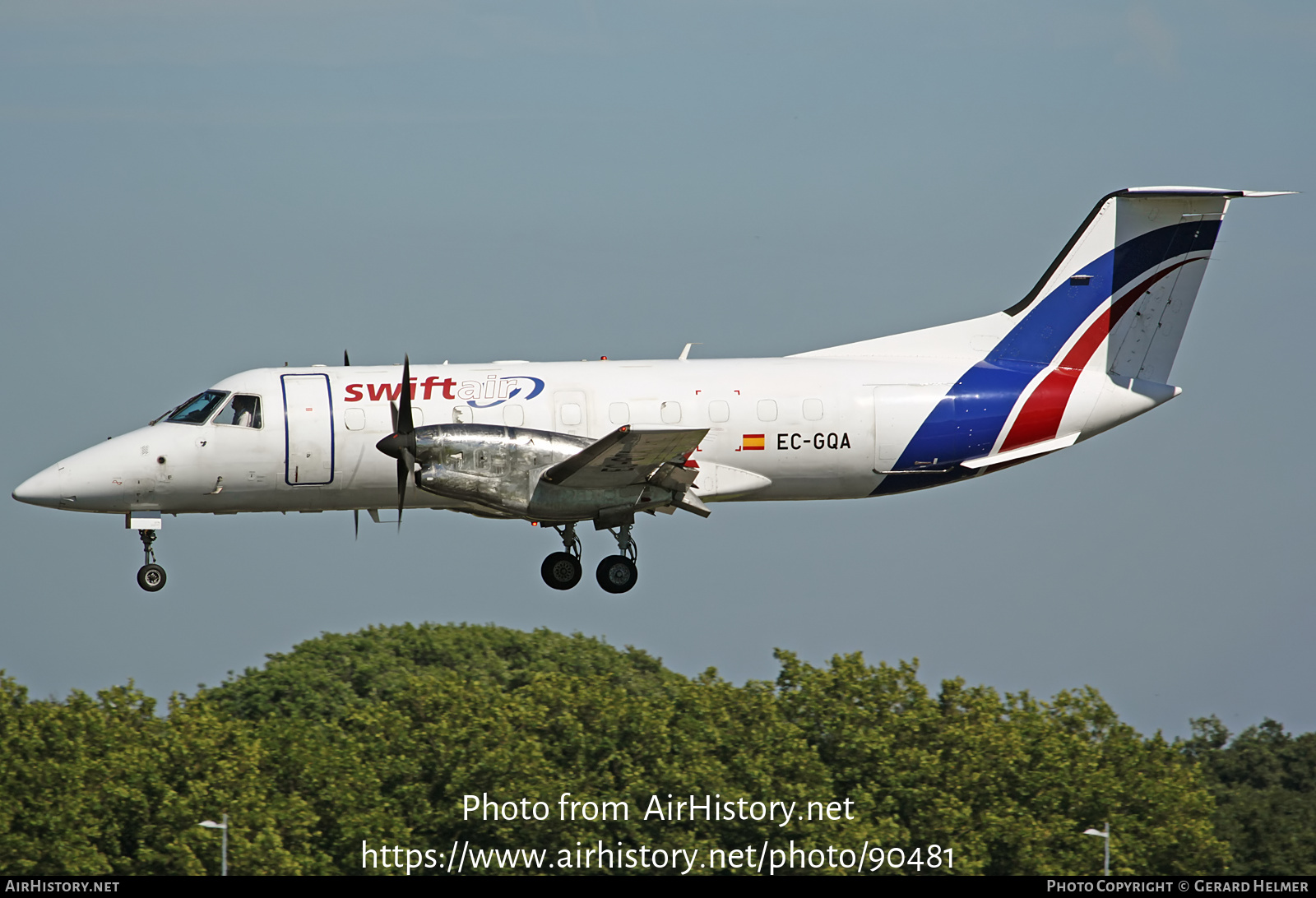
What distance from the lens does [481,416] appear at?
2809 cm

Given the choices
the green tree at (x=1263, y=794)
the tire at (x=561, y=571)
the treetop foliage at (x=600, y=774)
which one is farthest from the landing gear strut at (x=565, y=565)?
the green tree at (x=1263, y=794)

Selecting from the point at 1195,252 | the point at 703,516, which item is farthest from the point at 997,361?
the point at 703,516

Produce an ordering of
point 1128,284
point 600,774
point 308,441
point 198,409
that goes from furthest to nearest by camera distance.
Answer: point 600,774
point 1128,284
point 198,409
point 308,441

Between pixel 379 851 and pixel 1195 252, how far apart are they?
31.8 m

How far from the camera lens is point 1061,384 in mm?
29844

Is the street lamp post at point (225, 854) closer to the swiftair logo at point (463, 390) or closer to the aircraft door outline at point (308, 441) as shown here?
the aircraft door outline at point (308, 441)

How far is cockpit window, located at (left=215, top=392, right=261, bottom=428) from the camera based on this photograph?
92.0 feet

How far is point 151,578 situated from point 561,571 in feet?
23.4

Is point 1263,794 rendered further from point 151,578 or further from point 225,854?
point 151,578

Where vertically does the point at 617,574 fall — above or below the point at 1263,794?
above

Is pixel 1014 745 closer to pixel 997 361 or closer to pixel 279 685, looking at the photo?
pixel 997 361

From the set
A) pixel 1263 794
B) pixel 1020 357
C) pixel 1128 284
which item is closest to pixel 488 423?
pixel 1020 357

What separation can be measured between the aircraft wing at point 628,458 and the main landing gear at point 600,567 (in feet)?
4.76

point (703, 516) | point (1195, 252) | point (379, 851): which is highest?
point (1195, 252)
